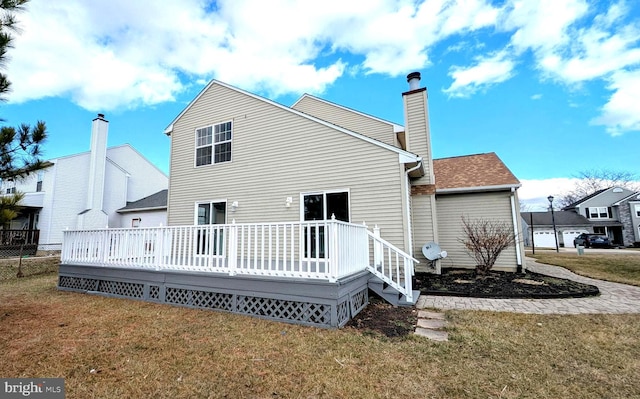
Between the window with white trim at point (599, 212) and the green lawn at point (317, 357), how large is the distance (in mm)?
41087

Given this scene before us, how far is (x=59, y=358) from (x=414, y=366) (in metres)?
4.26

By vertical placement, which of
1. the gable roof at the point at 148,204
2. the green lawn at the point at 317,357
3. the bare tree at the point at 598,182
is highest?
the bare tree at the point at 598,182

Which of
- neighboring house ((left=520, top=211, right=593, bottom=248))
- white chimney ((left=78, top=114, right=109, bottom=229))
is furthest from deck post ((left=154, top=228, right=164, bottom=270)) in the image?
neighboring house ((left=520, top=211, right=593, bottom=248))

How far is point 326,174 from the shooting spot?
7.79 metres

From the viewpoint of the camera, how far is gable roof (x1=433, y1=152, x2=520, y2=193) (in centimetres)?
924

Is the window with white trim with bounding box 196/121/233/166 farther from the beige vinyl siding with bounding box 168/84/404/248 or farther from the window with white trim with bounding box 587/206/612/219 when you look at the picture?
the window with white trim with bounding box 587/206/612/219

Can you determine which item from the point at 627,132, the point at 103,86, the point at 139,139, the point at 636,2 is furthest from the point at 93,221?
the point at 627,132

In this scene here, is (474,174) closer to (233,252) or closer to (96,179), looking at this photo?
(233,252)

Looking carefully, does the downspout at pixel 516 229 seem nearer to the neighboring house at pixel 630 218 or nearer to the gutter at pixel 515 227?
the gutter at pixel 515 227

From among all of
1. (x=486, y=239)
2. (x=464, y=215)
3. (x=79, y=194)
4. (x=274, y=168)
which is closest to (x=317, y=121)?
(x=274, y=168)

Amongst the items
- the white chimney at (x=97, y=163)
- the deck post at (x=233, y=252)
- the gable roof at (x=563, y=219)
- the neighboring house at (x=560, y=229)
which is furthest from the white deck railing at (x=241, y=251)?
the gable roof at (x=563, y=219)

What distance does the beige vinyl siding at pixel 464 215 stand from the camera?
925 centimetres

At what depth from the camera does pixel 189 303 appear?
5.76 metres

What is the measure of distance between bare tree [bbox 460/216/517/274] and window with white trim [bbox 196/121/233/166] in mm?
8185
